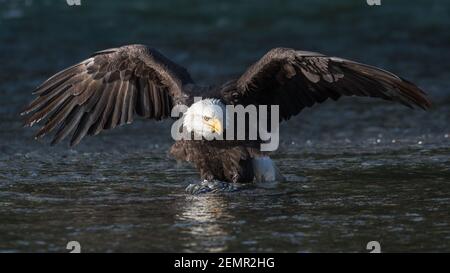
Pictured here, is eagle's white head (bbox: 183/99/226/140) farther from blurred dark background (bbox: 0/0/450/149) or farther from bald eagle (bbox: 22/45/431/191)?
blurred dark background (bbox: 0/0/450/149)

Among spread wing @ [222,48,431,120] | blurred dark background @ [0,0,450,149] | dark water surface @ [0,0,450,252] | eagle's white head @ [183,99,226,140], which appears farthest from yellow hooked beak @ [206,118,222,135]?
blurred dark background @ [0,0,450,149]

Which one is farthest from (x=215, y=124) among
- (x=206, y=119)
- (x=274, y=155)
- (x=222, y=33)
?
(x=222, y=33)

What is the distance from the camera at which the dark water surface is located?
22.3 feet

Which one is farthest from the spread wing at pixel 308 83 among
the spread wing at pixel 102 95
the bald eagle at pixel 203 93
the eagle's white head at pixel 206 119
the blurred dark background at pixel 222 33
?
the blurred dark background at pixel 222 33

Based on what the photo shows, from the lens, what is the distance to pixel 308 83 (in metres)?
8.34

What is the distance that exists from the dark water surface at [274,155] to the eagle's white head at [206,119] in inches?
18.8

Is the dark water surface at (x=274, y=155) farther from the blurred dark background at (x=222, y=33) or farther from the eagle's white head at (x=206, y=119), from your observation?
the eagle's white head at (x=206, y=119)

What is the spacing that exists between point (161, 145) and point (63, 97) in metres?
1.92

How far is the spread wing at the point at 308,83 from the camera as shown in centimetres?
775

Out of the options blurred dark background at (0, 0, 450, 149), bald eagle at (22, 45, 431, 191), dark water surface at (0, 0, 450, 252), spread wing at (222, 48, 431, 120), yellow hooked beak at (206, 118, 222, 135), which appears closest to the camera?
dark water surface at (0, 0, 450, 252)

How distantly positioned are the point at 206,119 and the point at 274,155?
1786 mm

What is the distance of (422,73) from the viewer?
13070 millimetres

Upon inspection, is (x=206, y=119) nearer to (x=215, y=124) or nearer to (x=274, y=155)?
(x=215, y=124)

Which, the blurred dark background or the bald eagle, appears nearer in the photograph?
the bald eagle
